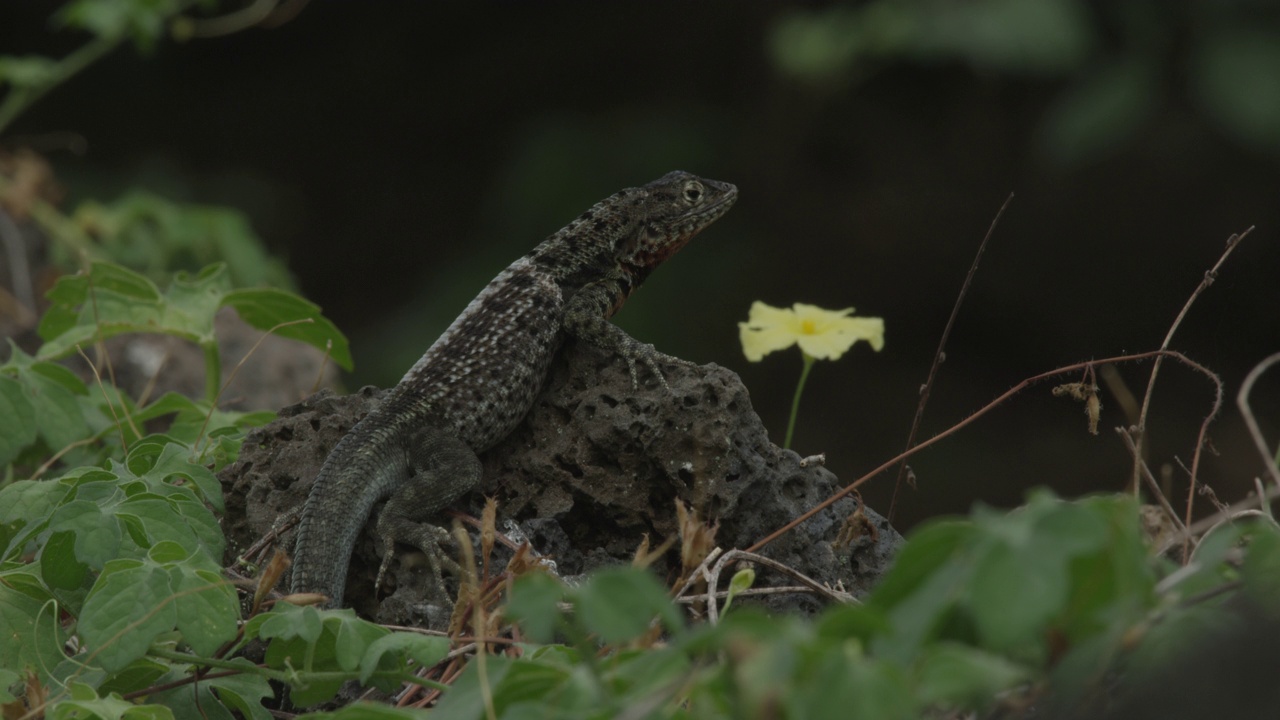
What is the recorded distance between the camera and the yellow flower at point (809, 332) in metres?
2.56

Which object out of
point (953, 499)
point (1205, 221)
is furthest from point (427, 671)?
point (1205, 221)

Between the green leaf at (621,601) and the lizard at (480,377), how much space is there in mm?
1221

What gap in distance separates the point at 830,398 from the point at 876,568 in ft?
22.1

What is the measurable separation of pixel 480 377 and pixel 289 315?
1.80 feet

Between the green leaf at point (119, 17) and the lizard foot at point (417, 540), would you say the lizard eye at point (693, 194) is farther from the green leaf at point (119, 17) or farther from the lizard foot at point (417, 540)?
A: the green leaf at point (119, 17)

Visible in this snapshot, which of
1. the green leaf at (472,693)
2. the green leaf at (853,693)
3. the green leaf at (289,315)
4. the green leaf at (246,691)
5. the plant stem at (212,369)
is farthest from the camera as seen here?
the plant stem at (212,369)

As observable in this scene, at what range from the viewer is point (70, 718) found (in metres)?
1.54

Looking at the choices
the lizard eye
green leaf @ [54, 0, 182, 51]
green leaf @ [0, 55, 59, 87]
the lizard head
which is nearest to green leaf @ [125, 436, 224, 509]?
the lizard head

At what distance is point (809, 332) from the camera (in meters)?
2.62

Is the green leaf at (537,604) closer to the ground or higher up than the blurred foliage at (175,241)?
higher up

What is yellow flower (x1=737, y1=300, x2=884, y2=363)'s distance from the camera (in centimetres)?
256

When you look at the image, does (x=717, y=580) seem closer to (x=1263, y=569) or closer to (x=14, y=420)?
(x=1263, y=569)

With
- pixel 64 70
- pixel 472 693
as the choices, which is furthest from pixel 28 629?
pixel 64 70

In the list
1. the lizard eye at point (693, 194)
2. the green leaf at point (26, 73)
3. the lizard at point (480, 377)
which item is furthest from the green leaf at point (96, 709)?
the green leaf at point (26, 73)
